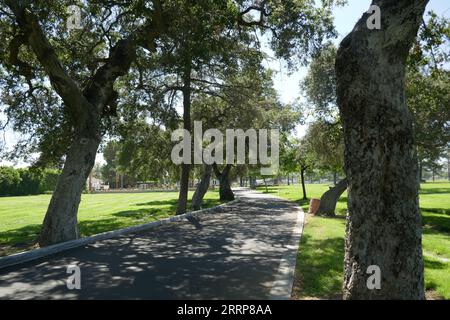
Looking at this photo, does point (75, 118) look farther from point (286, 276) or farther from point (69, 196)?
point (286, 276)

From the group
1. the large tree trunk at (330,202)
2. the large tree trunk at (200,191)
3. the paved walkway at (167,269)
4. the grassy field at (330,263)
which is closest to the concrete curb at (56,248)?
the paved walkway at (167,269)

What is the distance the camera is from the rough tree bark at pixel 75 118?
1105 centimetres

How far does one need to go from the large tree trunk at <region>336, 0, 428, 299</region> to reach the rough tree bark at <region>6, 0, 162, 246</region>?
334 inches

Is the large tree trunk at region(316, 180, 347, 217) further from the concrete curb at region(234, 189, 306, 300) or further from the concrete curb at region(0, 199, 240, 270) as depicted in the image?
the concrete curb at region(234, 189, 306, 300)

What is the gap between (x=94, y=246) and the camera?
1066 centimetres

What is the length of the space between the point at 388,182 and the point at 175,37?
9094 millimetres

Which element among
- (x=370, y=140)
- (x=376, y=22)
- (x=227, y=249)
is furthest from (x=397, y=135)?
(x=227, y=249)

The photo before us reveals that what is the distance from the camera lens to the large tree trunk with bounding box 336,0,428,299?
4.68 metres

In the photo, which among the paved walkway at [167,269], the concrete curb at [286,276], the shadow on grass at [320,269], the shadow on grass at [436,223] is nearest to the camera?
the concrete curb at [286,276]

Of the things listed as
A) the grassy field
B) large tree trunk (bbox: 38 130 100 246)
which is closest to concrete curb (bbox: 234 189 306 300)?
the grassy field

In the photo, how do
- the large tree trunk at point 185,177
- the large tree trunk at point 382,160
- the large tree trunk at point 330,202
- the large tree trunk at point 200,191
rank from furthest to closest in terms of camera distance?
the large tree trunk at point 200,191 < the large tree trunk at point 185,177 < the large tree trunk at point 330,202 < the large tree trunk at point 382,160

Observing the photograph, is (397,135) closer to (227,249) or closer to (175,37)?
(227,249)

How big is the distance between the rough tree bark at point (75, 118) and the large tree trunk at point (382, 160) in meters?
8.49

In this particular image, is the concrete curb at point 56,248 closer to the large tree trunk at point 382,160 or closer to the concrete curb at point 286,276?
the concrete curb at point 286,276
